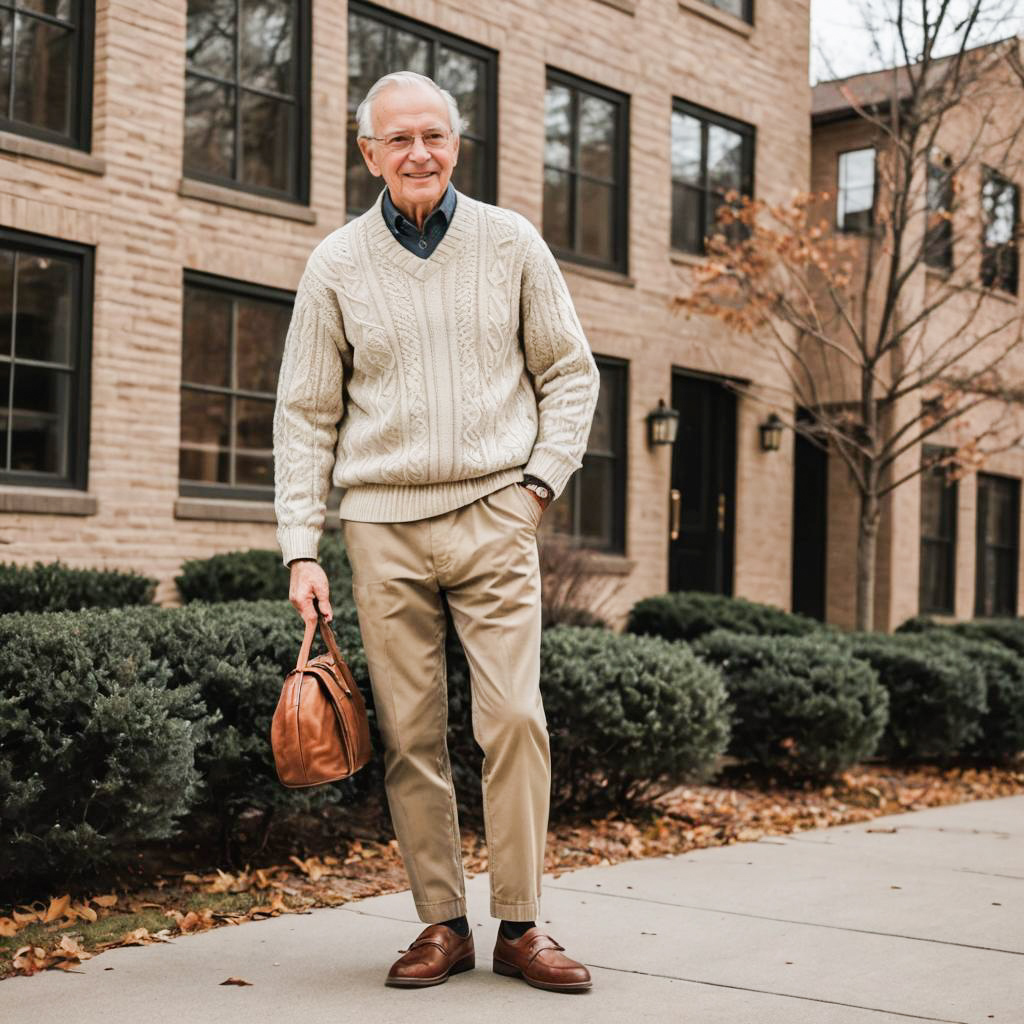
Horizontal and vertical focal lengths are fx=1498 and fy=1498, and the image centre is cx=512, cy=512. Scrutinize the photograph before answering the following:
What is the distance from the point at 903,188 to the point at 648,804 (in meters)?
7.62

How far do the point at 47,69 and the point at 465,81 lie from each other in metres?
4.01

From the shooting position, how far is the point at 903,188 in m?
12.9

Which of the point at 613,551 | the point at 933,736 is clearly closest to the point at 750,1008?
the point at 933,736

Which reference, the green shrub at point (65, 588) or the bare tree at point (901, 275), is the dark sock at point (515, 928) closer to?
the green shrub at point (65, 588)

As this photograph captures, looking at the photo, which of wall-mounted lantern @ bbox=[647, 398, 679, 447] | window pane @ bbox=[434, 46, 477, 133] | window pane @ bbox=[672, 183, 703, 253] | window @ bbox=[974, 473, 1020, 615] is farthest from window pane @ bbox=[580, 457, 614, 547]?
window @ bbox=[974, 473, 1020, 615]

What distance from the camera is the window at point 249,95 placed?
1091 centimetres

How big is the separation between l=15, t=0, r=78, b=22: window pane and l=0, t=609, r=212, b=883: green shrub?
20.9ft

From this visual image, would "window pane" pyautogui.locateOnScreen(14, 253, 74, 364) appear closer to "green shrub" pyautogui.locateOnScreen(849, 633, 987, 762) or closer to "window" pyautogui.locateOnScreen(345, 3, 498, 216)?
"window" pyautogui.locateOnScreen(345, 3, 498, 216)

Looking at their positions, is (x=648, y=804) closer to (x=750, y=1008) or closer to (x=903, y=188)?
(x=750, y=1008)

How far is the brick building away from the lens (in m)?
9.94

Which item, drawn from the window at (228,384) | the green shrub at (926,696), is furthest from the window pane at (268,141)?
the green shrub at (926,696)

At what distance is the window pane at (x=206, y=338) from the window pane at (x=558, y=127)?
4.01 metres

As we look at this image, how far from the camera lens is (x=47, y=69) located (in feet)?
32.9

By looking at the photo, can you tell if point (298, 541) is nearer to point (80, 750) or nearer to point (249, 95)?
point (80, 750)
